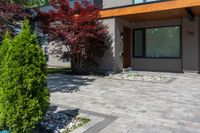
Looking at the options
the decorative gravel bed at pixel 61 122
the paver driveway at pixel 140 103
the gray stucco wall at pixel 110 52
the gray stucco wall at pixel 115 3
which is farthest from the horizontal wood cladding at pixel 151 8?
the decorative gravel bed at pixel 61 122

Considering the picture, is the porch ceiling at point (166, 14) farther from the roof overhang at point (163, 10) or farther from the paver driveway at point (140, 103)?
Result: the paver driveway at point (140, 103)

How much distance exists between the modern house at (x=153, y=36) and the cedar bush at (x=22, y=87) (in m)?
8.66

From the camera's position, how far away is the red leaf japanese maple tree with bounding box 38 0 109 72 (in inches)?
464

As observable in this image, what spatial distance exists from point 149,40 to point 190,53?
111 inches

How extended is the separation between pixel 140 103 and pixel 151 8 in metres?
6.43

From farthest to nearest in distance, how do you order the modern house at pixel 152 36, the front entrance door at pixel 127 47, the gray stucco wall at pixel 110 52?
the front entrance door at pixel 127 47 → the gray stucco wall at pixel 110 52 → the modern house at pixel 152 36

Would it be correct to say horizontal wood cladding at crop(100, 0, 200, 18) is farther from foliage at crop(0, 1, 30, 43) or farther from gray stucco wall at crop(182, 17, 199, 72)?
foliage at crop(0, 1, 30, 43)

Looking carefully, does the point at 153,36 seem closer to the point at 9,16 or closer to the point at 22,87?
the point at 9,16

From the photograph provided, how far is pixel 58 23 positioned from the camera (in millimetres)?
12227

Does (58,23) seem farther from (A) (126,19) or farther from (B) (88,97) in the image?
(B) (88,97)

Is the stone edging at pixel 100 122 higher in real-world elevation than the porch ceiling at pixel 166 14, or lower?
lower

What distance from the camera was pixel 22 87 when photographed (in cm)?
417

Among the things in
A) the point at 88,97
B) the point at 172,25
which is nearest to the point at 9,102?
the point at 88,97

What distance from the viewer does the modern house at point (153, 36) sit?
40.3 feet
